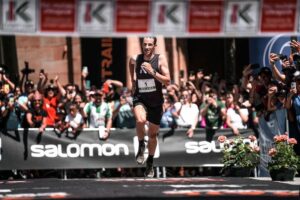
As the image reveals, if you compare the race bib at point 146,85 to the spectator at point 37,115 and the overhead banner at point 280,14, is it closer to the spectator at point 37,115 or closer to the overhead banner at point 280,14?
the overhead banner at point 280,14

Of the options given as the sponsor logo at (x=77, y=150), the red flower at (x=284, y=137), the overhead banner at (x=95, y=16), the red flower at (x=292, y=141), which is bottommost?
the sponsor logo at (x=77, y=150)

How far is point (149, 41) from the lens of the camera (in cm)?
1451

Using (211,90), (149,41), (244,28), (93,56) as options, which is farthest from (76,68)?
(244,28)


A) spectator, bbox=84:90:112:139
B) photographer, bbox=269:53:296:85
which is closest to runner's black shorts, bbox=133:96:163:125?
photographer, bbox=269:53:296:85

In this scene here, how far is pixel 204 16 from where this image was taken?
1209cm

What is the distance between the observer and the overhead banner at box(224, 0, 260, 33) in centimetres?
1222

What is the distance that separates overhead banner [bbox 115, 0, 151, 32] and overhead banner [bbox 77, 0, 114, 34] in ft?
Answer: 0.33

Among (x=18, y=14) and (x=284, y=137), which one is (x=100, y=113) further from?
(x=18, y=14)

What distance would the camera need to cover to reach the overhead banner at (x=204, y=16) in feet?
39.4

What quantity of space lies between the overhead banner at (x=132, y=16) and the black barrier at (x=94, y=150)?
7395 mm

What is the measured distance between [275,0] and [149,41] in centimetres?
293

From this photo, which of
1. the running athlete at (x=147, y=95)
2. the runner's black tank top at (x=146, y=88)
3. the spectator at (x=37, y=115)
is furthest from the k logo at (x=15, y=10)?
the spectator at (x=37, y=115)

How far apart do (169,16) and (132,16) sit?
55cm

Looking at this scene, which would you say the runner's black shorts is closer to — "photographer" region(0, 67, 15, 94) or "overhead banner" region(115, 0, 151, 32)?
"overhead banner" region(115, 0, 151, 32)
